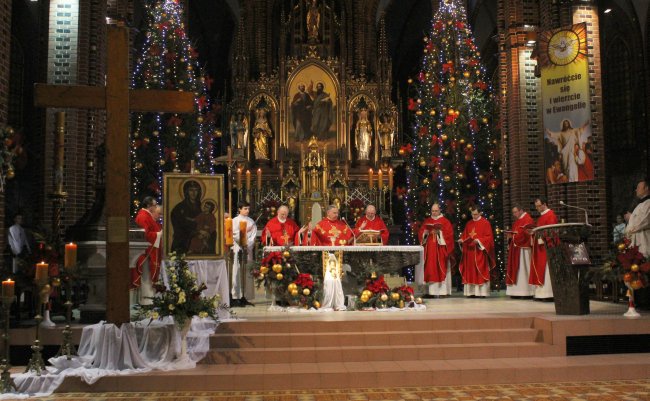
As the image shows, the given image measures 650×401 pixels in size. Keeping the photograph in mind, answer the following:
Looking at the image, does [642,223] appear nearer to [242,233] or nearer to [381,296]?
[381,296]

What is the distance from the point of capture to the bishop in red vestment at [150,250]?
1085 cm

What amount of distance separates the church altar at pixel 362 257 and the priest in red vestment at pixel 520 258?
2.34 metres

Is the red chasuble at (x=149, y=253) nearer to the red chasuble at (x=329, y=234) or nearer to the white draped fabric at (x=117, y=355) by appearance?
the white draped fabric at (x=117, y=355)

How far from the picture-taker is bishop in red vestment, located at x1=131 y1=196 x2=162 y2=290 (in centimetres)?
1085

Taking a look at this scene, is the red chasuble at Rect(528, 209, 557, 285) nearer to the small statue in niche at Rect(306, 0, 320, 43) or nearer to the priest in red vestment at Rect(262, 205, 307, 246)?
the priest in red vestment at Rect(262, 205, 307, 246)

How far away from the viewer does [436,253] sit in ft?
49.5

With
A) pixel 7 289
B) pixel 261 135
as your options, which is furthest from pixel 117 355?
pixel 261 135

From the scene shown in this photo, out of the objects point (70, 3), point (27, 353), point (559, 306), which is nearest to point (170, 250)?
point (27, 353)

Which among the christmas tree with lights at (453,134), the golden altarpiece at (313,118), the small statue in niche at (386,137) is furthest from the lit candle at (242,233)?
the small statue in niche at (386,137)

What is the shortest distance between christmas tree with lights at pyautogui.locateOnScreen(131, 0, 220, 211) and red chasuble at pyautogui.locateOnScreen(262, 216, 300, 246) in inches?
199

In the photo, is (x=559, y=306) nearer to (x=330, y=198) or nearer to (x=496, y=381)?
(x=496, y=381)

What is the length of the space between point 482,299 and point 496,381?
6470 millimetres

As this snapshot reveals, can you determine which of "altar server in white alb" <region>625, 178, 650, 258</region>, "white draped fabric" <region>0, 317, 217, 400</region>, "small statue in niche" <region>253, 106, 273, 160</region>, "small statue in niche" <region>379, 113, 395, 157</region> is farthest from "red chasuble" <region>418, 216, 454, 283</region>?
"small statue in niche" <region>253, 106, 273, 160</region>

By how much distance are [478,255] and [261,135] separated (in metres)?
9.50
